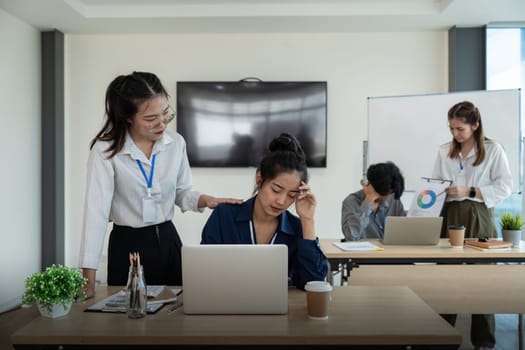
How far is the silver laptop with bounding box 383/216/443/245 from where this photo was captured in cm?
277

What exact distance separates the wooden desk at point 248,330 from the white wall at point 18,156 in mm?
3067

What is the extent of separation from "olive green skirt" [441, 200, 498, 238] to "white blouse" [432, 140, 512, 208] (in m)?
0.05

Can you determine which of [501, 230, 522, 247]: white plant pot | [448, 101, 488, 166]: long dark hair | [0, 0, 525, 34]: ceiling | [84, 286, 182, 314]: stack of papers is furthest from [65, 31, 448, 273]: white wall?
[84, 286, 182, 314]: stack of papers

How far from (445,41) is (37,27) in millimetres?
3989

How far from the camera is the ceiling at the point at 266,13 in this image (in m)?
4.18

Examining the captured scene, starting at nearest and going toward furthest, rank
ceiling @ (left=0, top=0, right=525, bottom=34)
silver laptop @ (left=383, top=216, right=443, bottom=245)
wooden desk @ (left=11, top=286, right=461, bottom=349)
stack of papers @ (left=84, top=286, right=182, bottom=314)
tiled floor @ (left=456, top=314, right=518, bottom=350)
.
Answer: wooden desk @ (left=11, top=286, right=461, bottom=349) < stack of papers @ (left=84, top=286, right=182, bottom=314) < silver laptop @ (left=383, top=216, right=443, bottom=245) < tiled floor @ (left=456, top=314, right=518, bottom=350) < ceiling @ (left=0, top=0, right=525, bottom=34)

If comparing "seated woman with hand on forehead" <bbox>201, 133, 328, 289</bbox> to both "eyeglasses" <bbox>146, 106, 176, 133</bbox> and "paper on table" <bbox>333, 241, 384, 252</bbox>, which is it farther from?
"paper on table" <bbox>333, 241, 384, 252</bbox>

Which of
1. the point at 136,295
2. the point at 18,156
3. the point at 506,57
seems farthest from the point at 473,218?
the point at 18,156

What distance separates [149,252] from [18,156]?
294cm

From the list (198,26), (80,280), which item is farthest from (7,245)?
(80,280)

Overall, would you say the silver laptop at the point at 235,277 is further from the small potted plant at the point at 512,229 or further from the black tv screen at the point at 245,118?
the black tv screen at the point at 245,118

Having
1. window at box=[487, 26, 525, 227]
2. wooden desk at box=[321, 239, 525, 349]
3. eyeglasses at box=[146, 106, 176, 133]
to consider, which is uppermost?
window at box=[487, 26, 525, 227]

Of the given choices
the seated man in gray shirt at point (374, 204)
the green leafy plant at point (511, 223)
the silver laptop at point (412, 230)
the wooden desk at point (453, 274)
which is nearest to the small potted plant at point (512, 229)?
the green leafy plant at point (511, 223)

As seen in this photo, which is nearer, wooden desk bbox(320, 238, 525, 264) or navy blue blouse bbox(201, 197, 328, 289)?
navy blue blouse bbox(201, 197, 328, 289)
